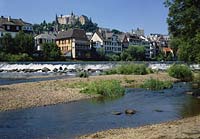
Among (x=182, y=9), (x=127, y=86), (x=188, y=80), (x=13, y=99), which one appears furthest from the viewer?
(x=188, y=80)

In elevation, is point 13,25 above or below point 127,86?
above

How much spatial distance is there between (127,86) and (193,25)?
40.9 feet

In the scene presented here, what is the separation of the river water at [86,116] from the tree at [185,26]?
7.97 m

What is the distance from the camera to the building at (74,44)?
171m

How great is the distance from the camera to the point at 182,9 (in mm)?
50406

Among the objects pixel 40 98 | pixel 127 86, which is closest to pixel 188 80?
pixel 127 86

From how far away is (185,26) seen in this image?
49812mm

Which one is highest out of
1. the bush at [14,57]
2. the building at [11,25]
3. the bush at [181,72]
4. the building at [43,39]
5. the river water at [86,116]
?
the building at [11,25]

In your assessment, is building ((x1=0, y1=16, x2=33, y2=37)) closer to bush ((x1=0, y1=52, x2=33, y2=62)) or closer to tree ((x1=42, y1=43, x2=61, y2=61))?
tree ((x1=42, y1=43, x2=61, y2=61))

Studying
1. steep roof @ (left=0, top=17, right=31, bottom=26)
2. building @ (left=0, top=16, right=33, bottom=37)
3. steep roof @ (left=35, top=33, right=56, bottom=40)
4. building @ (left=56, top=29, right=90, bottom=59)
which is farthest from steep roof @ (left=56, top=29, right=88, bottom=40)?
steep roof @ (left=0, top=17, right=31, bottom=26)

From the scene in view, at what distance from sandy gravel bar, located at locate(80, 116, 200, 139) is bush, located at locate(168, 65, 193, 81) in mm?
44112

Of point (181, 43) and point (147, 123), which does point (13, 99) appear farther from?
point (181, 43)

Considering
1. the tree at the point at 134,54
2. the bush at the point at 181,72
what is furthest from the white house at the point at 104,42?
the bush at the point at 181,72

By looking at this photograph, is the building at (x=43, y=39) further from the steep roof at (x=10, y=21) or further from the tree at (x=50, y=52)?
the tree at (x=50, y=52)
